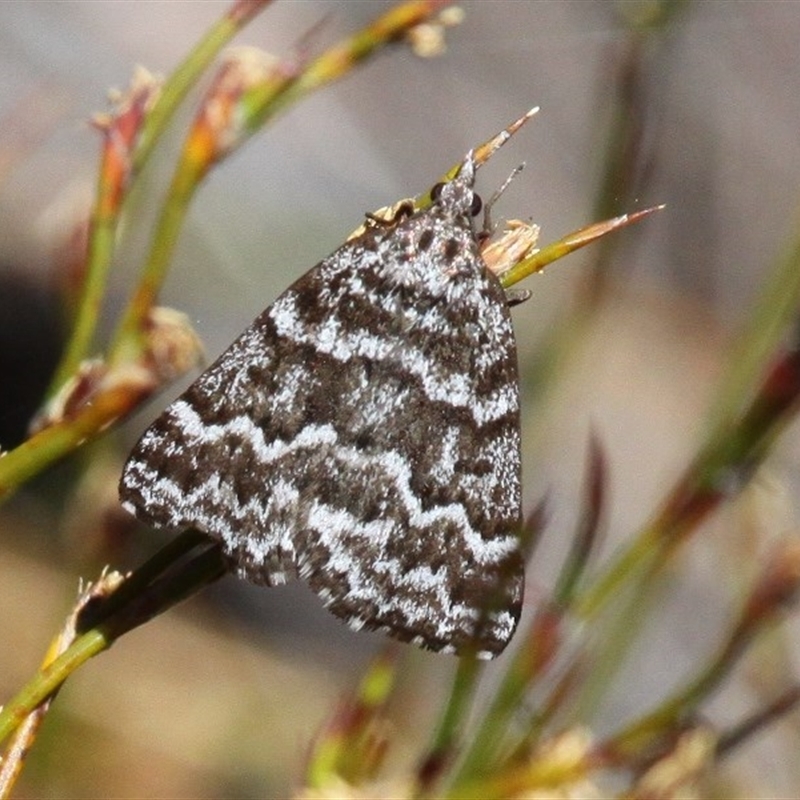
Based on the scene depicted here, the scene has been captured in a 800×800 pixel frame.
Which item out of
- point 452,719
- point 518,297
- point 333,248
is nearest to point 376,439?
point 518,297

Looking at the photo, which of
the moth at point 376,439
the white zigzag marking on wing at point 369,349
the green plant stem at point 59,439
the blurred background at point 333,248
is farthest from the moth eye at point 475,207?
the blurred background at point 333,248

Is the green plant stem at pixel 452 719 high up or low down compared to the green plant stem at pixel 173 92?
down

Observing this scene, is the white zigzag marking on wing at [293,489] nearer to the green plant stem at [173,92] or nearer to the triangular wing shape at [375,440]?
the triangular wing shape at [375,440]

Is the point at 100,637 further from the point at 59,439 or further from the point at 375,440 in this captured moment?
the point at 375,440

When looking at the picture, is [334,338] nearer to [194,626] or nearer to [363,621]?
[363,621]

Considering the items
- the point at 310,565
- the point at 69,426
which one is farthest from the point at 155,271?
the point at 310,565
